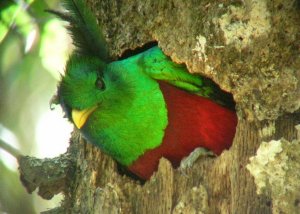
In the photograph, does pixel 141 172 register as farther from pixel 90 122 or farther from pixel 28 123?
pixel 28 123

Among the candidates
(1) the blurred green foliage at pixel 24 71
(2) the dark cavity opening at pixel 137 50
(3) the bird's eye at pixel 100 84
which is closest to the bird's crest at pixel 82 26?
(3) the bird's eye at pixel 100 84

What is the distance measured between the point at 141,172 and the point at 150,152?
0.15 meters

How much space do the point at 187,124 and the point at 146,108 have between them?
0.82 ft

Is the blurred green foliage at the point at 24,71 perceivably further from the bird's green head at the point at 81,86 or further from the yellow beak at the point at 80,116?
the yellow beak at the point at 80,116

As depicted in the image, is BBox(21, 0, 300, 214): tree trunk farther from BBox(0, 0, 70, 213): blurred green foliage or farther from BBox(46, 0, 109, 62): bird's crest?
BBox(0, 0, 70, 213): blurred green foliage

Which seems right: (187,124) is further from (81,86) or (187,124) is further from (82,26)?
(82,26)

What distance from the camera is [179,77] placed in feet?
11.3

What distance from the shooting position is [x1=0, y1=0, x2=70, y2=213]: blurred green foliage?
4.32 m

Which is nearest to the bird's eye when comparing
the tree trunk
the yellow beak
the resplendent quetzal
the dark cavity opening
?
the resplendent quetzal

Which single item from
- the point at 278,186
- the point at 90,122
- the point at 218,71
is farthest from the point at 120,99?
the point at 278,186

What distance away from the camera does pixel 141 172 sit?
11.8 ft

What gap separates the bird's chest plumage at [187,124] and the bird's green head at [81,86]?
366mm

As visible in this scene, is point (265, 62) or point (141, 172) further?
point (141, 172)

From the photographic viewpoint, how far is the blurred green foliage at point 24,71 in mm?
4324
